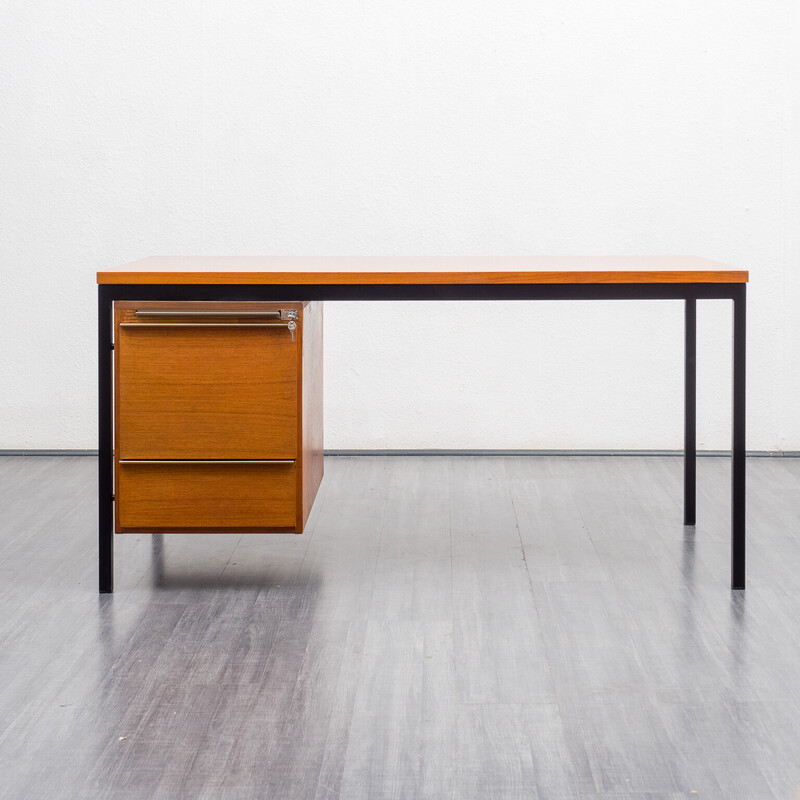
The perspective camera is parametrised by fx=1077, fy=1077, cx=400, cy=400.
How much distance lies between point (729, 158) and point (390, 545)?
2180 millimetres

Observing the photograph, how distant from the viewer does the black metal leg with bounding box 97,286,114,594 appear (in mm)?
2484

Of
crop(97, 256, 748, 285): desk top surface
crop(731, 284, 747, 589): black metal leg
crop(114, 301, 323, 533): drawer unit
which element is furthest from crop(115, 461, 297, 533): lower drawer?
crop(731, 284, 747, 589): black metal leg

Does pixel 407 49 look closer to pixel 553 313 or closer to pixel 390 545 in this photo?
pixel 553 313

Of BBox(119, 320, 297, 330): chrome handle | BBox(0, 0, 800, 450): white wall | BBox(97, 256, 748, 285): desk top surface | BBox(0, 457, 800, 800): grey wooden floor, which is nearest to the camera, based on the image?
BBox(0, 457, 800, 800): grey wooden floor

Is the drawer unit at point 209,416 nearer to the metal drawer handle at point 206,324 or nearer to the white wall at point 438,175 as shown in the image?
the metal drawer handle at point 206,324

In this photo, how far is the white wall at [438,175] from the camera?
4078 mm

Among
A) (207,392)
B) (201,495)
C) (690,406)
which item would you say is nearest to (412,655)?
(201,495)

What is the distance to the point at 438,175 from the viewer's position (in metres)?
4.14

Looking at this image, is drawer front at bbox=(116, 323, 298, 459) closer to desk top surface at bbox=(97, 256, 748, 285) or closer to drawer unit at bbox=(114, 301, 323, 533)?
drawer unit at bbox=(114, 301, 323, 533)

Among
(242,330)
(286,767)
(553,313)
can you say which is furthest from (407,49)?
(286,767)

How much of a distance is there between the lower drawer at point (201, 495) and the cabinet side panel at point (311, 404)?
0.20 ft

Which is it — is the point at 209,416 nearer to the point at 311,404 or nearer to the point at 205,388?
the point at 205,388

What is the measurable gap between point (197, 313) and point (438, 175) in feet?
6.11

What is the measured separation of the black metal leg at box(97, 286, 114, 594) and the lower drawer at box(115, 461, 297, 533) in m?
0.03
